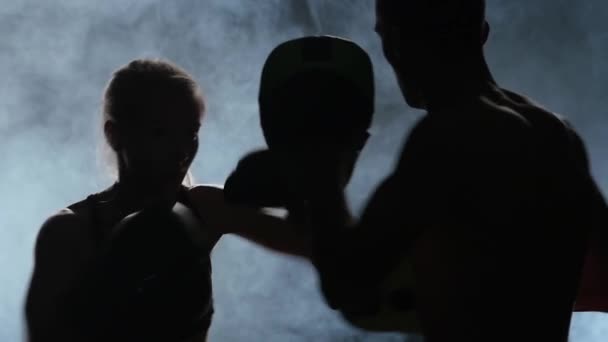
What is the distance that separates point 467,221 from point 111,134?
0.77 meters

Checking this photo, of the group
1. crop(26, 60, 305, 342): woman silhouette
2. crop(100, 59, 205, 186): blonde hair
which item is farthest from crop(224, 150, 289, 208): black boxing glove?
crop(100, 59, 205, 186): blonde hair

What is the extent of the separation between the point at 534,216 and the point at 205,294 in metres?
0.56

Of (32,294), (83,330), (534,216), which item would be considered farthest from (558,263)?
(32,294)

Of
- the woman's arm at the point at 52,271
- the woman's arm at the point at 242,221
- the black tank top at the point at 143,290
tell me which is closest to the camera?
the black tank top at the point at 143,290

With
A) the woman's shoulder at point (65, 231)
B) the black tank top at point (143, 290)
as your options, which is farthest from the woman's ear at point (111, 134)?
the black tank top at point (143, 290)

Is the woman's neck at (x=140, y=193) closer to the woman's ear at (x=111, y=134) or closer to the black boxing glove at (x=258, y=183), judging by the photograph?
the woman's ear at (x=111, y=134)

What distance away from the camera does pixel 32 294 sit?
1.19 meters

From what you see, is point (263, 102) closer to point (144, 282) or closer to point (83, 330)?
point (144, 282)

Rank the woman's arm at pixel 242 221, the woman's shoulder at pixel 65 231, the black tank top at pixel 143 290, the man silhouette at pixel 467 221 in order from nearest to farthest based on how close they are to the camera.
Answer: the man silhouette at pixel 467 221, the black tank top at pixel 143 290, the woman's shoulder at pixel 65 231, the woman's arm at pixel 242 221

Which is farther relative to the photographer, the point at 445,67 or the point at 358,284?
the point at 445,67

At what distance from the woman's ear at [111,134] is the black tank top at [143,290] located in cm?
27

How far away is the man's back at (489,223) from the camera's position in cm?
84

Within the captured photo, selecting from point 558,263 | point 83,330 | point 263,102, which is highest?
point 263,102

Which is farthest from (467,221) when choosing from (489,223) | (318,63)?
(318,63)
